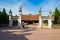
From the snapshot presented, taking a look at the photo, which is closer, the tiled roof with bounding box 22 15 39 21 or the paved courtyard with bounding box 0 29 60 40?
the paved courtyard with bounding box 0 29 60 40

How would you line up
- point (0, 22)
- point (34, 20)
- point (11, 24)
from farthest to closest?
point (34, 20) < point (0, 22) < point (11, 24)

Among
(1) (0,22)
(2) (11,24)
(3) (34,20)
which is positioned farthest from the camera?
(3) (34,20)

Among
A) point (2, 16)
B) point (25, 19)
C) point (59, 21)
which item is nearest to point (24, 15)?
point (25, 19)

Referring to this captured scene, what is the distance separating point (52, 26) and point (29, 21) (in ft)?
54.3

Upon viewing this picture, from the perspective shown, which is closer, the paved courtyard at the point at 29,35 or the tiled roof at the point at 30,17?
the paved courtyard at the point at 29,35

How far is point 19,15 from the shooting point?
3769 cm

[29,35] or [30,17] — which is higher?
[30,17]

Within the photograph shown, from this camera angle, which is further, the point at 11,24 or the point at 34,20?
the point at 34,20

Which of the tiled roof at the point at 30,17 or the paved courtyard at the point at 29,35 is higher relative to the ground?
the tiled roof at the point at 30,17

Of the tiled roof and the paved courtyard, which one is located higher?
the tiled roof

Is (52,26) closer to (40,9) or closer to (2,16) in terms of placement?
(40,9)

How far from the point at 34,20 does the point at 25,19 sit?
125 inches

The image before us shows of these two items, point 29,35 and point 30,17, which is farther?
point 30,17

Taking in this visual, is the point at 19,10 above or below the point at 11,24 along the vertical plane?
above
